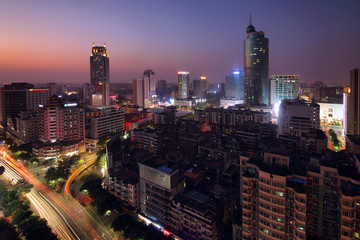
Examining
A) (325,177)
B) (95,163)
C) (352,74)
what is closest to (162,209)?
(325,177)

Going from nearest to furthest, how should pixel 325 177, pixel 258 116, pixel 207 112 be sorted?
pixel 325 177, pixel 258 116, pixel 207 112

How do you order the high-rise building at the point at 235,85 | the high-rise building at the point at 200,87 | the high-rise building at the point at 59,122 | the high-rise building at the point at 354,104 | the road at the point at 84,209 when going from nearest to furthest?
the road at the point at 84,209
the high-rise building at the point at 354,104
the high-rise building at the point at 59,122
the high-rise building at the point at 235,85
the high-rise building at the point at 200,87

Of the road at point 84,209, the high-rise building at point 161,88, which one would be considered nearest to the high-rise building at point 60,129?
the road at point 84,209

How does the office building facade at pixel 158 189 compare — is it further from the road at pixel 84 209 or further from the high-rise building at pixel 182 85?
the high-rise building at pixel 182 85

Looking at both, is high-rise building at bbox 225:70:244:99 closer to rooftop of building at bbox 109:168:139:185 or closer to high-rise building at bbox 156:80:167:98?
high-rise building at bbox 156:80:167:98

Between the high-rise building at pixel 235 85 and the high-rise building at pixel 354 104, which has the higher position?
the high-rise building at pixel 235 85

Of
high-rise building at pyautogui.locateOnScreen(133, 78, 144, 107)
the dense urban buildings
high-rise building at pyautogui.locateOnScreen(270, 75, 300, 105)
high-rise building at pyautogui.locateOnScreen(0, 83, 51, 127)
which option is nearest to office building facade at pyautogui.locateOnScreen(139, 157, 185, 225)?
the dense urban buildings

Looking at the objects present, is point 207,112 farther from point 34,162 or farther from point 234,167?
point 34,162
